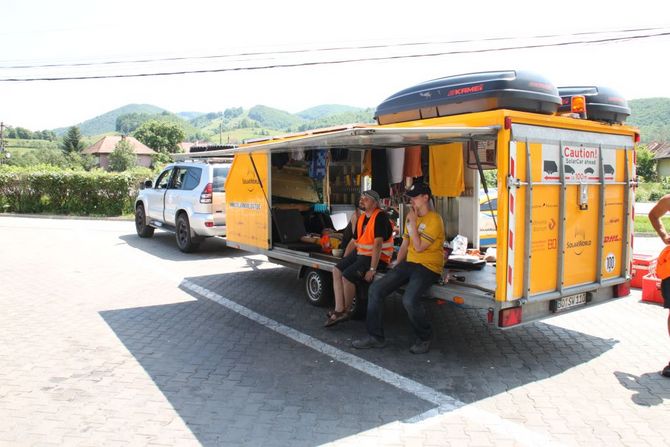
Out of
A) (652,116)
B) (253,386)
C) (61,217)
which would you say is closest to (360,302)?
(253,386)

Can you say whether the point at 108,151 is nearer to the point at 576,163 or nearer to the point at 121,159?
the point at 121,159

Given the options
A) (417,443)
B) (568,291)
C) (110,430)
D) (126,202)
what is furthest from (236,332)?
(126,202)

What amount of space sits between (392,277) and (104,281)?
5.67 metres

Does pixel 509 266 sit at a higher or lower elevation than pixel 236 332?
higher

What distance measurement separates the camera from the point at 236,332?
631 cm

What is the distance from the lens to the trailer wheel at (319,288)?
7.27 metres

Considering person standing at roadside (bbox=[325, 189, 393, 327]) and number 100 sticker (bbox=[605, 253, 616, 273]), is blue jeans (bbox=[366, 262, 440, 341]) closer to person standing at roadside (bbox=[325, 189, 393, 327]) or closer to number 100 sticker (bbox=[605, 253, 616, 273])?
person standing at roadside (bbox=[325, 189, 393, 327])

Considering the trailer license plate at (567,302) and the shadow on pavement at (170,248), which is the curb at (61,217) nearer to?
the shadow on pavement at (170,248)

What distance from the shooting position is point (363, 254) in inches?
249

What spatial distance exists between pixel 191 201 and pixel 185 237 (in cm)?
89

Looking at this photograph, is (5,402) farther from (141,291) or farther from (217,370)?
(141,291)

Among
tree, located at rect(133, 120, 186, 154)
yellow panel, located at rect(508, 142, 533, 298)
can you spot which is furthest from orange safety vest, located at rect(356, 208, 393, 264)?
tree, located at rect(133, 120, 186, 154)

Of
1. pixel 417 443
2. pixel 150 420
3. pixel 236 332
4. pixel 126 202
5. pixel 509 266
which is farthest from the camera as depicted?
pixel 126 202

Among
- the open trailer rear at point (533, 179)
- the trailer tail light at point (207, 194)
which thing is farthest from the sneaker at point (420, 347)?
the trailer tail light at point (207, 194)
